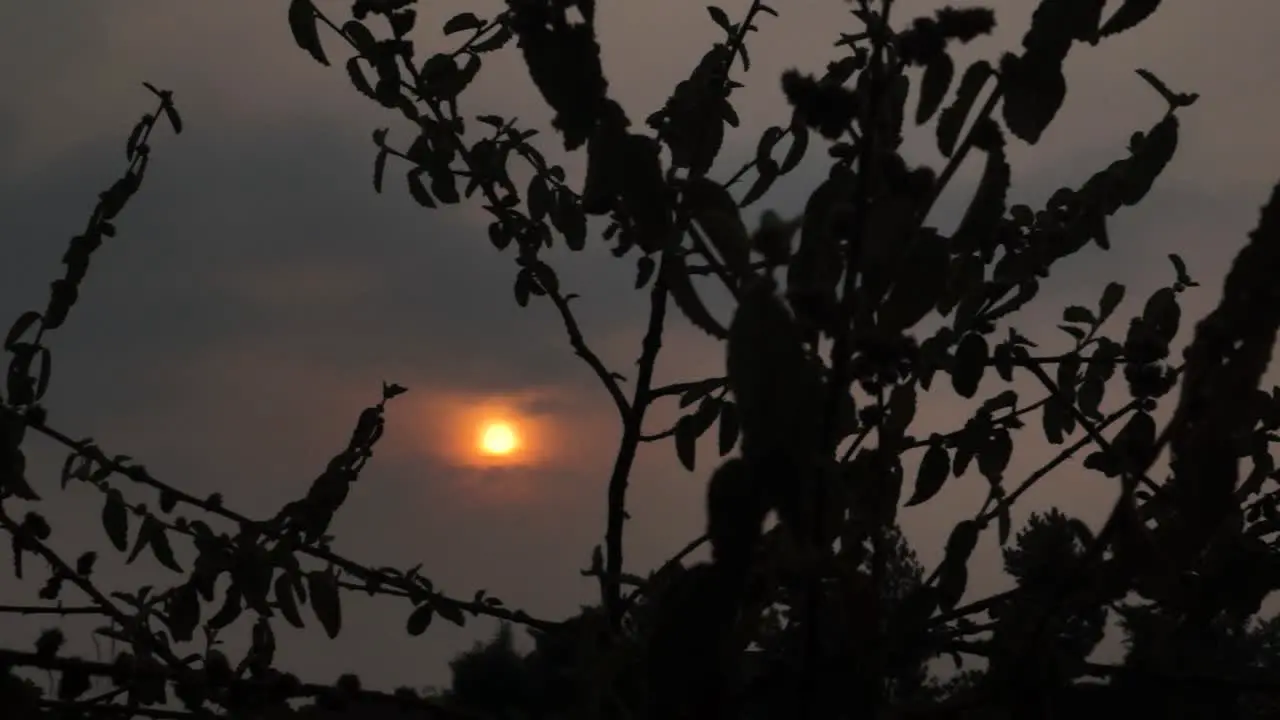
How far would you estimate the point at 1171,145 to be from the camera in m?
2.66

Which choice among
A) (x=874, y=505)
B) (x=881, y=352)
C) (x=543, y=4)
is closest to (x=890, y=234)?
(x=881, y=352)

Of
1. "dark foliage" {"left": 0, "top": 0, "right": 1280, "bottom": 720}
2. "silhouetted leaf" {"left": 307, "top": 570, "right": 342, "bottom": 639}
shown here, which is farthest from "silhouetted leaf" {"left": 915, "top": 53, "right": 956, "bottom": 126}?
"silhouetted leaf" {"left": 307, "top": 570, "right": 342, "bottom": 639}

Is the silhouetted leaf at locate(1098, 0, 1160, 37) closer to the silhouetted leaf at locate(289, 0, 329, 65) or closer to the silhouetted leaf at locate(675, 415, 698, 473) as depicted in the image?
the silhouetted leaf at locate(675, 415, 698, 473)

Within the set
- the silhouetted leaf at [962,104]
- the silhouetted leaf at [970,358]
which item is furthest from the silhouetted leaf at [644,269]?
the silhouetted leaf at [962,104]

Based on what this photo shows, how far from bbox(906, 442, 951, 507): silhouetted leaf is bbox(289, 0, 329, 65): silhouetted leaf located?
68.7 inches

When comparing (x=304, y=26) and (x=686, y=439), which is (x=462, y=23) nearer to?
(x=304, y=26)

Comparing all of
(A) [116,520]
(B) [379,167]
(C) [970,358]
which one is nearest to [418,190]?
(B) [379,167]

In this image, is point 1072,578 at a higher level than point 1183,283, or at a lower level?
lower

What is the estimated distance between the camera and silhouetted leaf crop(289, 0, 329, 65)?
334 cm

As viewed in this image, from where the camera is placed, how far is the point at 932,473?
266 cm

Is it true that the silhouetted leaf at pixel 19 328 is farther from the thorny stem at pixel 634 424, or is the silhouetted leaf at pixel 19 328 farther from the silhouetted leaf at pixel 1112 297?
the silhouetted leaf at pixel 1112 297

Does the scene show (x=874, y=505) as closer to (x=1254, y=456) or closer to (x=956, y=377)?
(x=956, y=377)

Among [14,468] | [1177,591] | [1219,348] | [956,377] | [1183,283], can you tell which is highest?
[1183,283]

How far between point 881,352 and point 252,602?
69.7 inches
